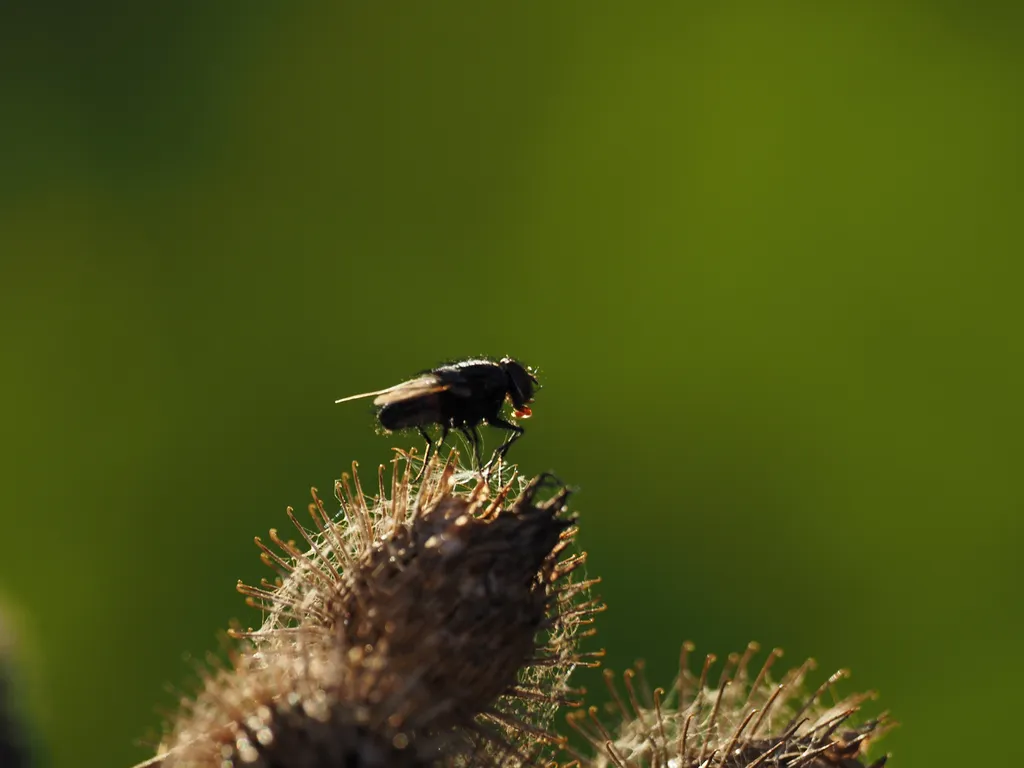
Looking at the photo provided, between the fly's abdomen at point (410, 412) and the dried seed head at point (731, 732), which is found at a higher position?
the fly's abdomen at point (410, 412)

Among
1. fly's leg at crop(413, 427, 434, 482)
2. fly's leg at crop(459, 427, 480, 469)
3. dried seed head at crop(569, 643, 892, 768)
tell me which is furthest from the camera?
fly's leg at crop(459, 427, 480, 469)

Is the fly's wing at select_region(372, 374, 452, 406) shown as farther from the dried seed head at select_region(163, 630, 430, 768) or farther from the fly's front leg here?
the dried seed head at select_region(163, 630, 430, 768)

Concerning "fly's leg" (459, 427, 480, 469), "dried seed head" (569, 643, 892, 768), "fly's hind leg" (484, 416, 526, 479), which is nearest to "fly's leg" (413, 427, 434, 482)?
"fly's leg" (459, 427, 480, 469)

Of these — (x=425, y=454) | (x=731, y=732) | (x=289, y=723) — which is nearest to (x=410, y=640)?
(x=289, y=723)

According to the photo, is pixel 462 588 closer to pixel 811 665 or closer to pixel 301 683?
pixel 301 683

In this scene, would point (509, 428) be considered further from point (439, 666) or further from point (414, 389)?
point (439, 666)

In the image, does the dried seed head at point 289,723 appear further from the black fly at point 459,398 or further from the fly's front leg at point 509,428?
the fly's front leg at point 509,428

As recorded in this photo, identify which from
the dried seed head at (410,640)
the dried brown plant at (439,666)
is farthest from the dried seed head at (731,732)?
the dried seed head at (410,640)
